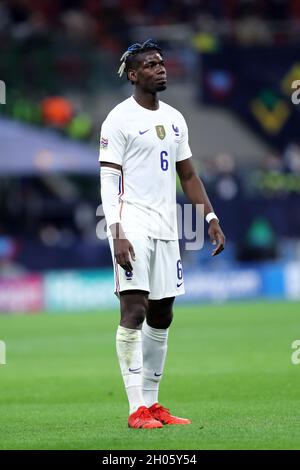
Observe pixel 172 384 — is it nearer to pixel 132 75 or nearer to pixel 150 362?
pixel 150 362

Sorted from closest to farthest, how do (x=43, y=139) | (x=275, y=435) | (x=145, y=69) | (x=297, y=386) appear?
1. (x=275, y=435)
2. (x=145, y=69)
3. (x=297, y=386)
4. (x=43, y=139)

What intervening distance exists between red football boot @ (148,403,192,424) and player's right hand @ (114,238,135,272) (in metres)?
1.15

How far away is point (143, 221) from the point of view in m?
8.59

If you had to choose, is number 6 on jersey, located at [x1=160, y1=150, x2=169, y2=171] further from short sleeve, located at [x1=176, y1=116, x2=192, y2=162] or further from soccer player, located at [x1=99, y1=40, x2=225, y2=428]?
short sleeve, located at [x1=176, y1=116, x2=192, y2=162]

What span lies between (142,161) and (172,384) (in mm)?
4240

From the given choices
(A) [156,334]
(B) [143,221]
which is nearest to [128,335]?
(A) [156,334]

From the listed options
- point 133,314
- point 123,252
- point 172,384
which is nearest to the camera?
point 123,252

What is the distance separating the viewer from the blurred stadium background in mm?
26109

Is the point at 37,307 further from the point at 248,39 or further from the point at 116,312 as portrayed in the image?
the point at 248,39

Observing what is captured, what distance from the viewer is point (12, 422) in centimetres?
905

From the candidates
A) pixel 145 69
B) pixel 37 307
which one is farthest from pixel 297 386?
pixel 37 307

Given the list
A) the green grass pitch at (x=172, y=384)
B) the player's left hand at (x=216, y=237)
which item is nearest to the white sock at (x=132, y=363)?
the green grass pitch at (x=172, y=384)

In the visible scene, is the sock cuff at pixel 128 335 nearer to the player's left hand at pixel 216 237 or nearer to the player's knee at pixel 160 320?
the player's knee at pixel 160 320

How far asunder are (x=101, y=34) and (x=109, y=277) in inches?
336
